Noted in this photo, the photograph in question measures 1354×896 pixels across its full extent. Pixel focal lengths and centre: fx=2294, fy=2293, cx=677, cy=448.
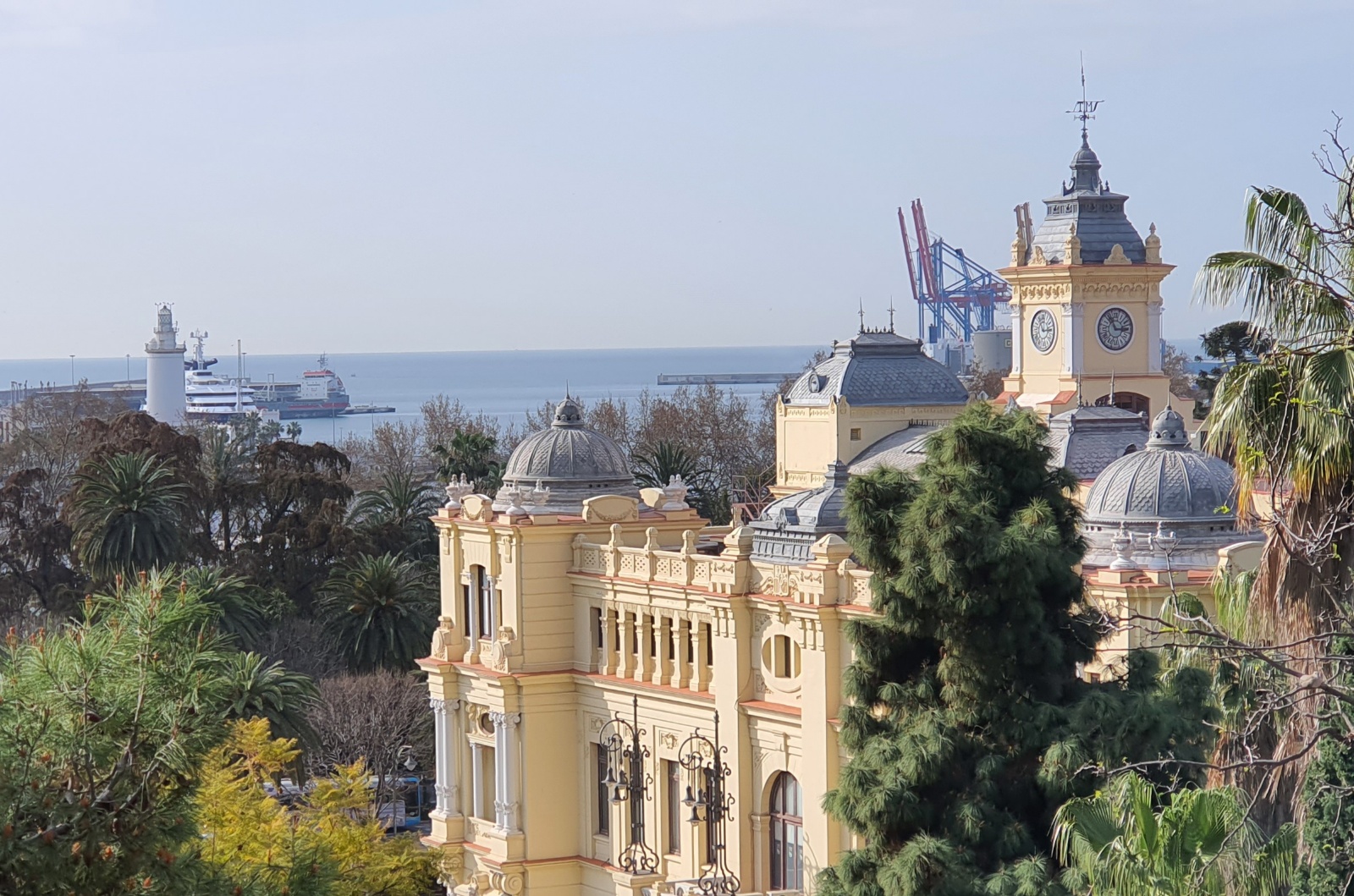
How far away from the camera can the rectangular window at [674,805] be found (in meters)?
38.9

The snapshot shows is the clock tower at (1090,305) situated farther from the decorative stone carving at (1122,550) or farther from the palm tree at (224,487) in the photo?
the palm tree at (224,487)

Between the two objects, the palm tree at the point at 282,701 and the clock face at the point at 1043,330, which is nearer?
the palm tree at the point at 282,701

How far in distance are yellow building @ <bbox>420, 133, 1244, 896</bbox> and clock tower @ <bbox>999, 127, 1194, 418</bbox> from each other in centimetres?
658

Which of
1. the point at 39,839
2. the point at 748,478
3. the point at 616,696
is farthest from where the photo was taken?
the point at 748,478

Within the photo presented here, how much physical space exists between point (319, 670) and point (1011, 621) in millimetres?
31370

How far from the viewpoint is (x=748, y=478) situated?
234 feet

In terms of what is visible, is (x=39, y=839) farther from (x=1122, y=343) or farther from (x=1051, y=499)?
(x=1122, y=343)

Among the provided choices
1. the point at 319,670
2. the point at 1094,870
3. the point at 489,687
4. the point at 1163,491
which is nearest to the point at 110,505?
the point at 319,670

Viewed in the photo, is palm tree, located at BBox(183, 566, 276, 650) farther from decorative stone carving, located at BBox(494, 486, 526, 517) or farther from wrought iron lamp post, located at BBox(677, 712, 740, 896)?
wrought iron lamp post, located at BBox(677, 712, 740, 896)

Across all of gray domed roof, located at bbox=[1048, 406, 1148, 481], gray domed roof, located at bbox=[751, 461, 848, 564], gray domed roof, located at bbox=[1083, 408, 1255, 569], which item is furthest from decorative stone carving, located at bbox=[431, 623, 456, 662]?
gray domed roof, located at bbox=[1083, 408, 1255, 569]

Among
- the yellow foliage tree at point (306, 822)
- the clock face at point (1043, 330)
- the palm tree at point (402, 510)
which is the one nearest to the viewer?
the yellow foliage tree at point (306, 822)

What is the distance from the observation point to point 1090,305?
5375cm

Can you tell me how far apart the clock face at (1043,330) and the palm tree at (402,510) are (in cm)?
1725

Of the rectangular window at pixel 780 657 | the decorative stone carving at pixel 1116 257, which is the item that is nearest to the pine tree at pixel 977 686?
the rectangular window at pixel 780 657
